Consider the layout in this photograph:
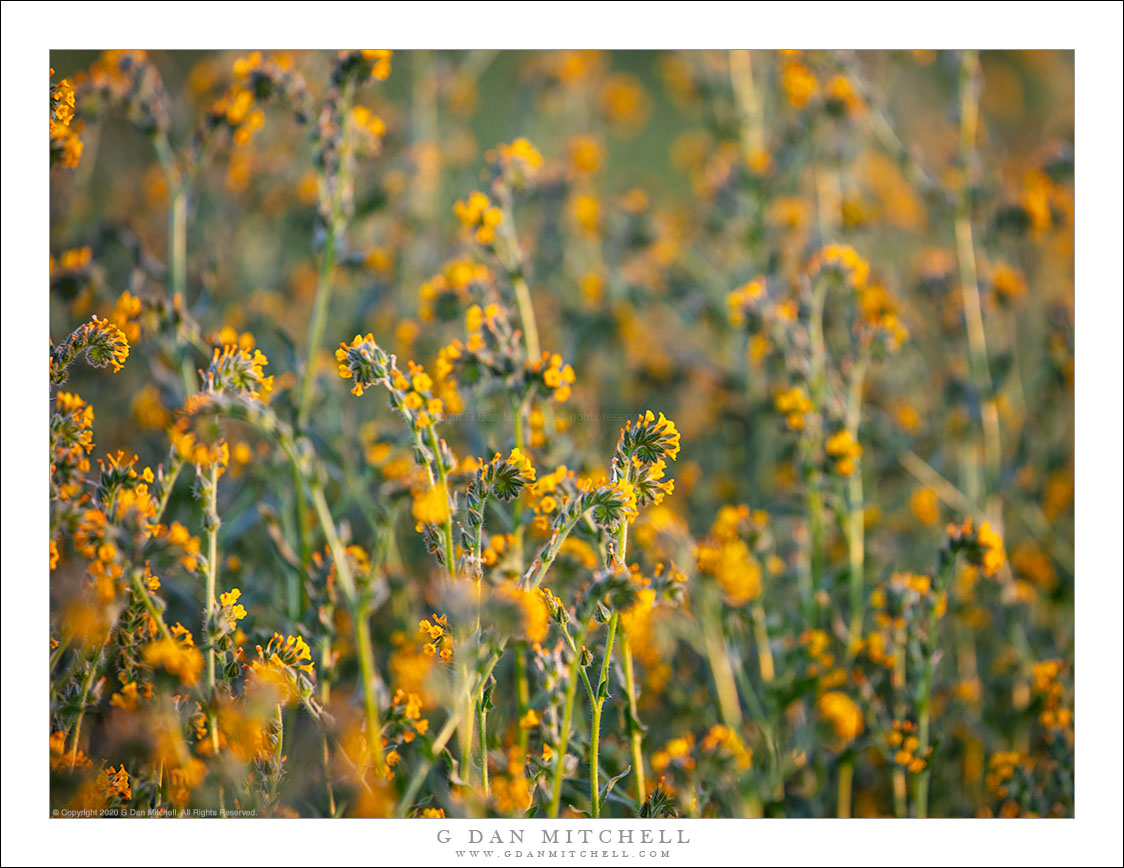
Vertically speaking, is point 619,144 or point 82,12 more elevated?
point 619,144

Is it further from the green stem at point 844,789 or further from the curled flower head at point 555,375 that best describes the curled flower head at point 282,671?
the green stem at point 844,789

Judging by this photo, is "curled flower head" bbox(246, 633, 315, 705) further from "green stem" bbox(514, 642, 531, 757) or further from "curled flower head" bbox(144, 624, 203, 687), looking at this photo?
"green stem" bbox(514, 642, 531, 757)

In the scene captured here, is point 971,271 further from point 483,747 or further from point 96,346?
point 96,346

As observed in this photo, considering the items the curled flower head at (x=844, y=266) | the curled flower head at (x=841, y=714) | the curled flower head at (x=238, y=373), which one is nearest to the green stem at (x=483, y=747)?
the curled flower head at (x=238, y=373)

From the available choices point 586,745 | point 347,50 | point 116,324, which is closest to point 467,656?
point 586,745

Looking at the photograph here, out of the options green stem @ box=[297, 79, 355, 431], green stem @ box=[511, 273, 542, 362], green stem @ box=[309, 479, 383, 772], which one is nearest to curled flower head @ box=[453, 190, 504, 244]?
green stem @ box=[511, 273, 542, 362]

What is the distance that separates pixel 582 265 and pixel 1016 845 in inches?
88.6

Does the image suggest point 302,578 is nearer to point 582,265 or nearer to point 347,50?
point 347,50

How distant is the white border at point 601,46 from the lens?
1520mm

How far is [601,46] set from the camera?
1826 millimetres

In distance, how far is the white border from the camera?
1.52 metres

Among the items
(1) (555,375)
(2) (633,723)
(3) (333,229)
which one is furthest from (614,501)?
(3) (333,229)

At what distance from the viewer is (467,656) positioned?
48.6 inches

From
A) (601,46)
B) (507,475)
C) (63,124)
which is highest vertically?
(601,46)
